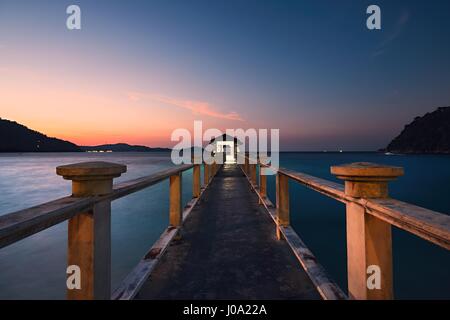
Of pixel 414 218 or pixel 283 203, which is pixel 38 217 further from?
pixel 283 203

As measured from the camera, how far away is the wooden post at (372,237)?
52.6 inches

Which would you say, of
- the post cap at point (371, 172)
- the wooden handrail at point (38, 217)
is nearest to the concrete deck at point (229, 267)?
the wooden handrail at point (38, 217)

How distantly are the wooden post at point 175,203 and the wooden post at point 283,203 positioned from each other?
1.55 m

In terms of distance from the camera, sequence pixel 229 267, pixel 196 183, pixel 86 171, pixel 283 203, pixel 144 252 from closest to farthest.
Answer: pixel 86 171
pixel 229 267
pixel 283 203
pixel 144 252
pixel 196 183

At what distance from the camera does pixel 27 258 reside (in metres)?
6.06

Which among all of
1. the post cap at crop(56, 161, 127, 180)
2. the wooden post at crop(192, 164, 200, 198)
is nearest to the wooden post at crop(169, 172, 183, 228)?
the post cap at crop(56, 161, 127, 180)

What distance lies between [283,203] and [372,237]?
216 cm

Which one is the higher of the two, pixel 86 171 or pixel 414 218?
pixel 86 171

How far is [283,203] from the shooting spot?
3521 millimetres

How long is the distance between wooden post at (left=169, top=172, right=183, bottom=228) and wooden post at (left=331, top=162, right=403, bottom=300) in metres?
2.67

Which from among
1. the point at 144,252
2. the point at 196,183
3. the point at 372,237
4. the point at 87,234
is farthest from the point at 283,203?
the point at 144,252
